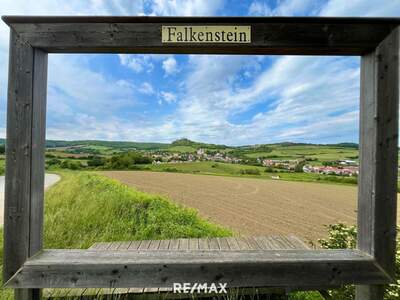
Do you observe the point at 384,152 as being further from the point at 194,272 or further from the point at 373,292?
the point at 194,272

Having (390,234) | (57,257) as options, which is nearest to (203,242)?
(57,257)

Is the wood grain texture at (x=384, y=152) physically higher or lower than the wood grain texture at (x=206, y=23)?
lower

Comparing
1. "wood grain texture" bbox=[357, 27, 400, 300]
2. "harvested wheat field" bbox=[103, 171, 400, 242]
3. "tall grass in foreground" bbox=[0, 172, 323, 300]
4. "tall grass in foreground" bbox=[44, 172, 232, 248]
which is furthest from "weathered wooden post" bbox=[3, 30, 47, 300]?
"harvested wheat field" bbox=[103, 171, 400, 242]

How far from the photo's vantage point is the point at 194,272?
86.2 inches

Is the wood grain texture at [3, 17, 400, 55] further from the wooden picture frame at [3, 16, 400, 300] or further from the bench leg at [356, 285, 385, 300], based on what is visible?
the bench leg at [356, 285, 385, 300]

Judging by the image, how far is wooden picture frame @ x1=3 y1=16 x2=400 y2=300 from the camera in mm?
2164

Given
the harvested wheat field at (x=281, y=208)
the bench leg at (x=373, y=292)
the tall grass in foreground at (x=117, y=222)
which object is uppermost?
the bench leg at (x=373, y=292)

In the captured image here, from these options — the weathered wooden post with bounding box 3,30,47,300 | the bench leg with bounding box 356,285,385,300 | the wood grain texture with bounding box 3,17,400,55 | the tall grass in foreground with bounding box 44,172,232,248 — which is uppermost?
the wood grain texture with bounding box 3,17,400,55

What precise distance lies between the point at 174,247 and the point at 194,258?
1.54m

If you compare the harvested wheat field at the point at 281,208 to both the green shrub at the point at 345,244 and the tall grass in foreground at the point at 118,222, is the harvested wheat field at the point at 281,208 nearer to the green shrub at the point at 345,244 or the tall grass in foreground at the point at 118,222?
the tall grass in foreground at the point at 118,222

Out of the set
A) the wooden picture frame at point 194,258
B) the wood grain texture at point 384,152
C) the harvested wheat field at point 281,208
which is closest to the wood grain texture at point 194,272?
the wooden picture frame at point 194,258

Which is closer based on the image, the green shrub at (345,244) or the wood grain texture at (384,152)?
the wood grain texture at (384,152)

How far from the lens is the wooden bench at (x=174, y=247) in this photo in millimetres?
2641

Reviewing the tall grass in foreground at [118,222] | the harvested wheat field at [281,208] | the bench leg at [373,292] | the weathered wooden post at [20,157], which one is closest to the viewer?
the weathered wooden post at [20,157]
